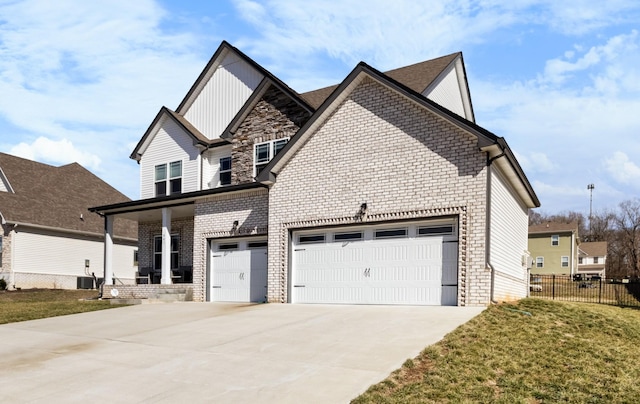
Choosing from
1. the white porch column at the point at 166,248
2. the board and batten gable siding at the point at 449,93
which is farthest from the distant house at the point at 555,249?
the white porch column at the point at 166,248

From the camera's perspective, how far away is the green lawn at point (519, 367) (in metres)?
7.01

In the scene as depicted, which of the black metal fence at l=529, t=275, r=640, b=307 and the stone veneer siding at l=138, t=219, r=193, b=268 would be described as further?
the black metal fence at l=529, t=275, r=640, b=307

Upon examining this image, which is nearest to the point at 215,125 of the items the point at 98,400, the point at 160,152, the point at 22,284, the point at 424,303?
the point at 160,152

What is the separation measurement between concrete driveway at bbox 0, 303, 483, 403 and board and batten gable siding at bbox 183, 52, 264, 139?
37.0 ft

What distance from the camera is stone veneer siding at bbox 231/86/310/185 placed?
805 inches

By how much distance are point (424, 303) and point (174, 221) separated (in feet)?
48.2

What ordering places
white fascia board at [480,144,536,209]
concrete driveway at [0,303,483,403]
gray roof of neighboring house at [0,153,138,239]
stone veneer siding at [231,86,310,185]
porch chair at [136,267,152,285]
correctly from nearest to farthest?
concrete driveway at [0,303,483,403]
white fascia board at [480,144,536,209]
stone veneer siding at [231,86,310,185]
porch chair at [136,267,152,285]
gray roof of neighboring house at [0,153,138,239]

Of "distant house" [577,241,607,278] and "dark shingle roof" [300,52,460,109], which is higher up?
"dark shingle roof" [300,52,460,109]

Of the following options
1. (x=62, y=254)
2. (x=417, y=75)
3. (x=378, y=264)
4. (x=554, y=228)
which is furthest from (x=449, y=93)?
(x=554, y=228)

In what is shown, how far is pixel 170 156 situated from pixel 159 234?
413 cm

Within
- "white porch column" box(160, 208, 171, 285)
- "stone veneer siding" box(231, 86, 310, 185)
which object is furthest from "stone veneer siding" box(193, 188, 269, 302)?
"white porch column" box(160, 208, 171, 285)

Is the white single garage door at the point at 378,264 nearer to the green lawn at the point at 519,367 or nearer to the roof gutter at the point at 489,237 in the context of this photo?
the roof gutter at the point at 489,237

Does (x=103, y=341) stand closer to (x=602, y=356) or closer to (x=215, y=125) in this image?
(x=602, y=356)

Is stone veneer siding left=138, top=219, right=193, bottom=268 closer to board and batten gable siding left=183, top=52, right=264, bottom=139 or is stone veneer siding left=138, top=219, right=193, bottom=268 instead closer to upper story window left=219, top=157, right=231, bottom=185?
upper story window left=219, top=157, right=231, bottom=185
